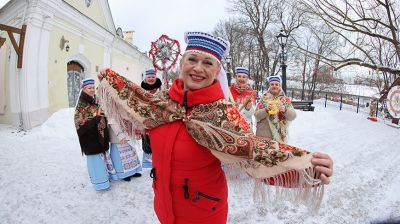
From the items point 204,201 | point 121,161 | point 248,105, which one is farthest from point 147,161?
point 204,201

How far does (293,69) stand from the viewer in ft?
121

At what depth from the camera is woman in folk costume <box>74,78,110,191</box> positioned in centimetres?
410

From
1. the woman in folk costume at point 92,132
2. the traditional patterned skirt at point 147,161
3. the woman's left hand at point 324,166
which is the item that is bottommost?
the traditional patterned skirt at point 147,161

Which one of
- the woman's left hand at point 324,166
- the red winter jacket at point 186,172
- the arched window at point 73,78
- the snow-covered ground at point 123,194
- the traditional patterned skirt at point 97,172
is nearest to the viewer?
the woman's left hand at point 324,166

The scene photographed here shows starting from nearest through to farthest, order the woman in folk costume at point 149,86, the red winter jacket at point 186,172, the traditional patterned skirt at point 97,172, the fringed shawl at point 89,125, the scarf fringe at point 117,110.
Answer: the red winter jacket at point 186,172
the scarf fringe at point 117,110
the fringed shawl at point 89,125
the traditional patterned skirt at point 97,172
the woman in folk costume at point 149,86

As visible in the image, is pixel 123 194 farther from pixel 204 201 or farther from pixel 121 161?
pixel 204 201

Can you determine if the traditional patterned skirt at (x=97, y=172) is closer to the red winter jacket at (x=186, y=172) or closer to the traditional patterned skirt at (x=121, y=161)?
the traditional patterned skirt at (x=121, y=161)

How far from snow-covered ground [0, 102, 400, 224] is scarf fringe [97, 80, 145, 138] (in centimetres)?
90

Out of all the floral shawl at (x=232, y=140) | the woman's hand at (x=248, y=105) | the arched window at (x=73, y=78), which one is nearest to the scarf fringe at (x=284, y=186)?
the floral shawl at (x=232, y=140)

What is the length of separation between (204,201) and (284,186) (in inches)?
18.9

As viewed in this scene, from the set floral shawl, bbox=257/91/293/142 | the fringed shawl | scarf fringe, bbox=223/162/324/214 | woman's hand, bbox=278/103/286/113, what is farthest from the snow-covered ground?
woman's hand, bbox=278/103/286/113

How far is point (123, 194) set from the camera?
4.22 m

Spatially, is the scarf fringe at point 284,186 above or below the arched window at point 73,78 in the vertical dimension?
below

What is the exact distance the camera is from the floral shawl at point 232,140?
55.1 inches
